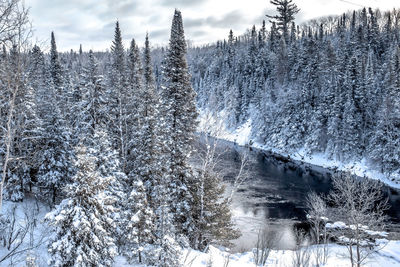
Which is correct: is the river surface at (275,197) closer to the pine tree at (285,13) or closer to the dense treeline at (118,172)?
the dense treeline at (118,172)

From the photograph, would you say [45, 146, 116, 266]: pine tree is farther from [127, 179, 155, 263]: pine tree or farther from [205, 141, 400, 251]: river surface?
[205, 141, 400, 251]: river surface

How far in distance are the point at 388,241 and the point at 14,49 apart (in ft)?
101

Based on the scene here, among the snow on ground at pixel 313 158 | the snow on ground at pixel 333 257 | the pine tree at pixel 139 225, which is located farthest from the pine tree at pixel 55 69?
the snow on ground at pixel 333 257

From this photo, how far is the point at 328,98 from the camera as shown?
59500 millimetres

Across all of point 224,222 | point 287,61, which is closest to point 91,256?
point 224,222

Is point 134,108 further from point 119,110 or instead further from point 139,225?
point 139,225

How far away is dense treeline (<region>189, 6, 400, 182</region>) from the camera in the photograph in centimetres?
4818

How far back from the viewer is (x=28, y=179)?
25.7 m

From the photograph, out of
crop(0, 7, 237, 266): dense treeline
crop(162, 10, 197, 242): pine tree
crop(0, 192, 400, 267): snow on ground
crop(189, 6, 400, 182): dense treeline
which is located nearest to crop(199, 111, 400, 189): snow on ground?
crop(189, 6, 400, 182): dense treeline

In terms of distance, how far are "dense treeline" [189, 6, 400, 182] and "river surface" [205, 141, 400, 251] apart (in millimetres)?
7667

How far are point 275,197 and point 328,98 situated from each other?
104ft

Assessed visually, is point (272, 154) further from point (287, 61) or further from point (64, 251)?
point (64, 251)

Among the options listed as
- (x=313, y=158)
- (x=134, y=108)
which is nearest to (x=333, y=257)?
(x=134, y=108)

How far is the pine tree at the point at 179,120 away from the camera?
20.7 m
